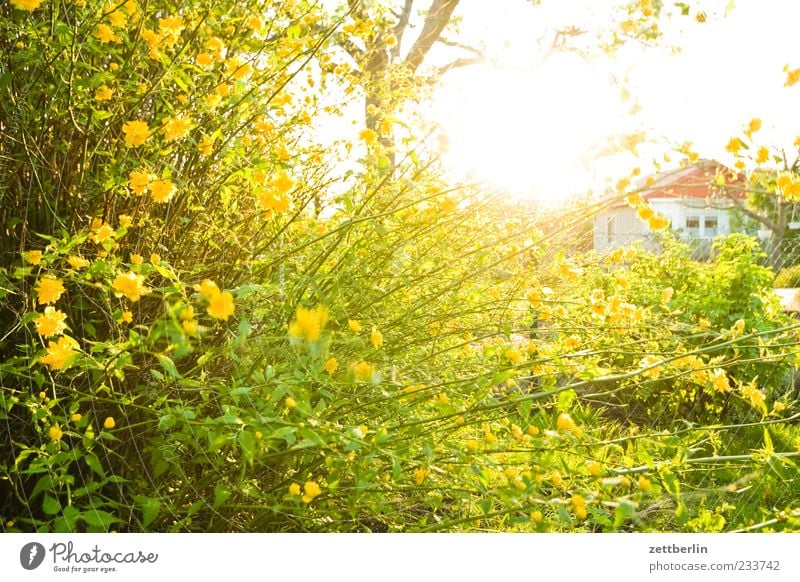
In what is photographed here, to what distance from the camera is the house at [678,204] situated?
1427mm

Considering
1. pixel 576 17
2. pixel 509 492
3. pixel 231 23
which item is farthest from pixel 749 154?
pixel 576 17

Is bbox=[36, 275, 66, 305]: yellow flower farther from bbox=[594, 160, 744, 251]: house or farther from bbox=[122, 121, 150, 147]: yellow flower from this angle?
bbox=[594, 160, 744, 251]: house

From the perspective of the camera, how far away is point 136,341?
4.05ft

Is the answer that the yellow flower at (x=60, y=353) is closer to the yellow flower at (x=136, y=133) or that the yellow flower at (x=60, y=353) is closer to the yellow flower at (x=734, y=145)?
the yellow flower at (x=136, y=133)

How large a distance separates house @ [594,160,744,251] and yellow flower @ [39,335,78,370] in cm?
98

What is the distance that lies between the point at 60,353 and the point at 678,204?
9.89 ft

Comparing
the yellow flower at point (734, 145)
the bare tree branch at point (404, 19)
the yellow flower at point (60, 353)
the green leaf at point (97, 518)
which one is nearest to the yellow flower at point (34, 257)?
the yellow flower at point (60, 353)

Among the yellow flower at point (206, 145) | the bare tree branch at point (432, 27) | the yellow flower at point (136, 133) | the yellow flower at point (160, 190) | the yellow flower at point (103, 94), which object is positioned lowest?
the yellow flower at point (160, 190)

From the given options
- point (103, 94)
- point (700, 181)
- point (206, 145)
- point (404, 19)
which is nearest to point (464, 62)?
point (404, 19)

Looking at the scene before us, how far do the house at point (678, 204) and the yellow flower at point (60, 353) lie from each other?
3.23 ft

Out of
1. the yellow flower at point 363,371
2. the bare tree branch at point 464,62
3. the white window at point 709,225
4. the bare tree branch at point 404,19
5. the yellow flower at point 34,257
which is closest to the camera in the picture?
the yellow flower at point 363,371

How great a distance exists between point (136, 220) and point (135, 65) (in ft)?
1.07

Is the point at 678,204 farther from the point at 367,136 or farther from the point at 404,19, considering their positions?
the point at 404,19
